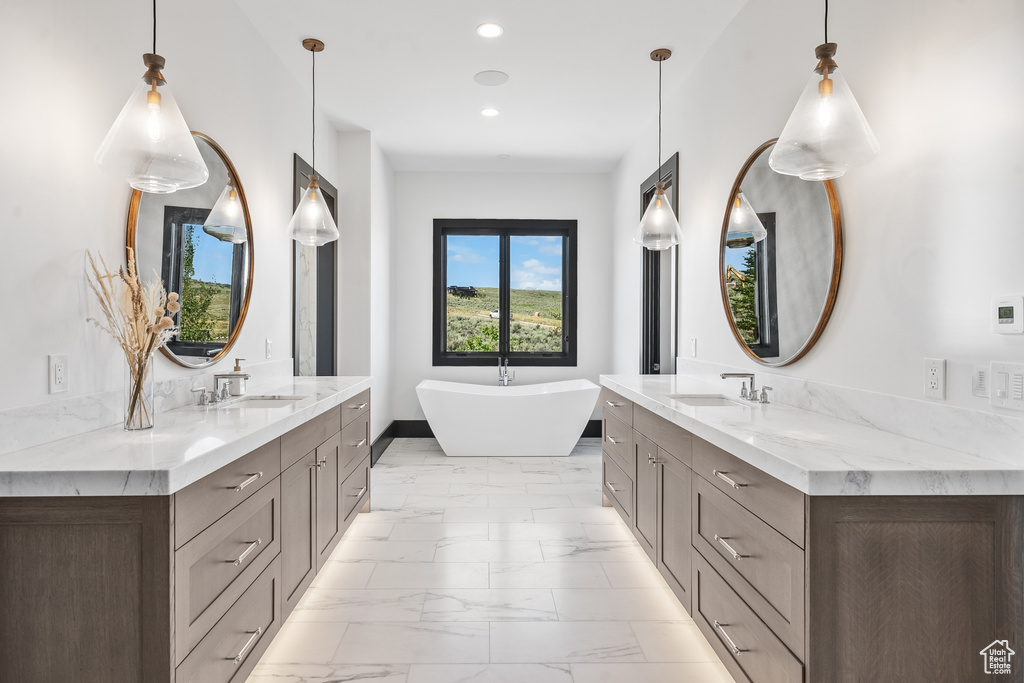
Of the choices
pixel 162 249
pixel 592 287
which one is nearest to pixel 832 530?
pixel 162 249

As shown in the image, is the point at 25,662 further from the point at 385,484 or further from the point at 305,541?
the point at 385,484

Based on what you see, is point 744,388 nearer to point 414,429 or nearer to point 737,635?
point 737,635

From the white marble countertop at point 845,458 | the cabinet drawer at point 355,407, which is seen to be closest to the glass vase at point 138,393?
the cabinet drawer at point 355,407

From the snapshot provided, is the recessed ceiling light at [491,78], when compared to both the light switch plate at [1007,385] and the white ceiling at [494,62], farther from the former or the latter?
the light switch plate at [1007,385]

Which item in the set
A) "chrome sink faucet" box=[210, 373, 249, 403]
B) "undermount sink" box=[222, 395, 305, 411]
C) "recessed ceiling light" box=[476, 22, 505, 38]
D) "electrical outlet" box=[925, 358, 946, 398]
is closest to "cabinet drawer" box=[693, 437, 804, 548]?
"electrical outlet" box=[925, 358, 946, 398]

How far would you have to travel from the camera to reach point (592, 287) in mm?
6211

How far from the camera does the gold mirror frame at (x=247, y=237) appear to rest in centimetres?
213

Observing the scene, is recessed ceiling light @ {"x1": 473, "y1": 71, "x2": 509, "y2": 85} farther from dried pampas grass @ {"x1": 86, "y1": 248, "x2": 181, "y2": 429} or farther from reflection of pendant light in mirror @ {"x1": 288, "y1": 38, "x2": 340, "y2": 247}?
dried pampas grass @ {"x1": 86, "y1": 248, "x2": 181, "y2": 429}

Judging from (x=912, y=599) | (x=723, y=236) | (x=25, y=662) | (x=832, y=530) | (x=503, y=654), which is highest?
(x=723, y=236)

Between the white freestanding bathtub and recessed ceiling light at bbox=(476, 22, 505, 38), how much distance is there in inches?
112

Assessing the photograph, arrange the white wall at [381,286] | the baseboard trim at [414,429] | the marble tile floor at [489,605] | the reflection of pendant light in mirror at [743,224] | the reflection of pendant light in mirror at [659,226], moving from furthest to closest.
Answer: the baseboard trim at [414,429] < the white wall at [381,286] < the reflection of pendant light in mirror at [659,226] < the reflection of pendant light in mirror at [743,224] < the marble tile floor at [489,605]

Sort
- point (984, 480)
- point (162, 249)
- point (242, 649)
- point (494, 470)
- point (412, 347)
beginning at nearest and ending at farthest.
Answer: point (984, 480) → point (242, 649) → point (162, 249) → point (494, 470) → point (412, 347)

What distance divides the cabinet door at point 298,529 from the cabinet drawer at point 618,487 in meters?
1.53

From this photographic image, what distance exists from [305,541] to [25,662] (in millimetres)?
1118
